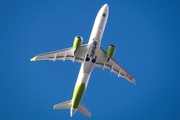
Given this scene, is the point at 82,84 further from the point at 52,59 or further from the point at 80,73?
the point at 52,59

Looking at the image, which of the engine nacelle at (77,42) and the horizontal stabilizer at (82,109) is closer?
the engine nacelle at (77,42)

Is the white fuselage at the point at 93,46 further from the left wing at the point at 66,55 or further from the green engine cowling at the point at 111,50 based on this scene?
the green engine cowling at the point at 111,50

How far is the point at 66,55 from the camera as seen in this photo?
43.6m

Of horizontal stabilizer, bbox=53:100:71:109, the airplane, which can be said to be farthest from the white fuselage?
horizontal stabilizer, bbox=53:100:71:109

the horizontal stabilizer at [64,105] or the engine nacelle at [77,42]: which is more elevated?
the engine nacelle at [77,42]

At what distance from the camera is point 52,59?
43.4m

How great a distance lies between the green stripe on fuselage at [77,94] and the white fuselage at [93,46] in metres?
0.50

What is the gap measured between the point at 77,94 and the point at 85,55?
573 cm

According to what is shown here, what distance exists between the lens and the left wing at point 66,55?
141 ft

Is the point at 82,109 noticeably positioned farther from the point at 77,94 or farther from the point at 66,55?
the point at 66,55

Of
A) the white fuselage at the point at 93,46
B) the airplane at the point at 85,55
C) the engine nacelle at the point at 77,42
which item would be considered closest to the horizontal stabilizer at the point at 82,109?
the airplane at the point at 85,55

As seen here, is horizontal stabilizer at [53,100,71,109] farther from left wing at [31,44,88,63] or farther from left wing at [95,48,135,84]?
left wing at [95,48,135,84]

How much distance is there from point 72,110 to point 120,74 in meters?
9.28

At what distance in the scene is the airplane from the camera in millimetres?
41719
